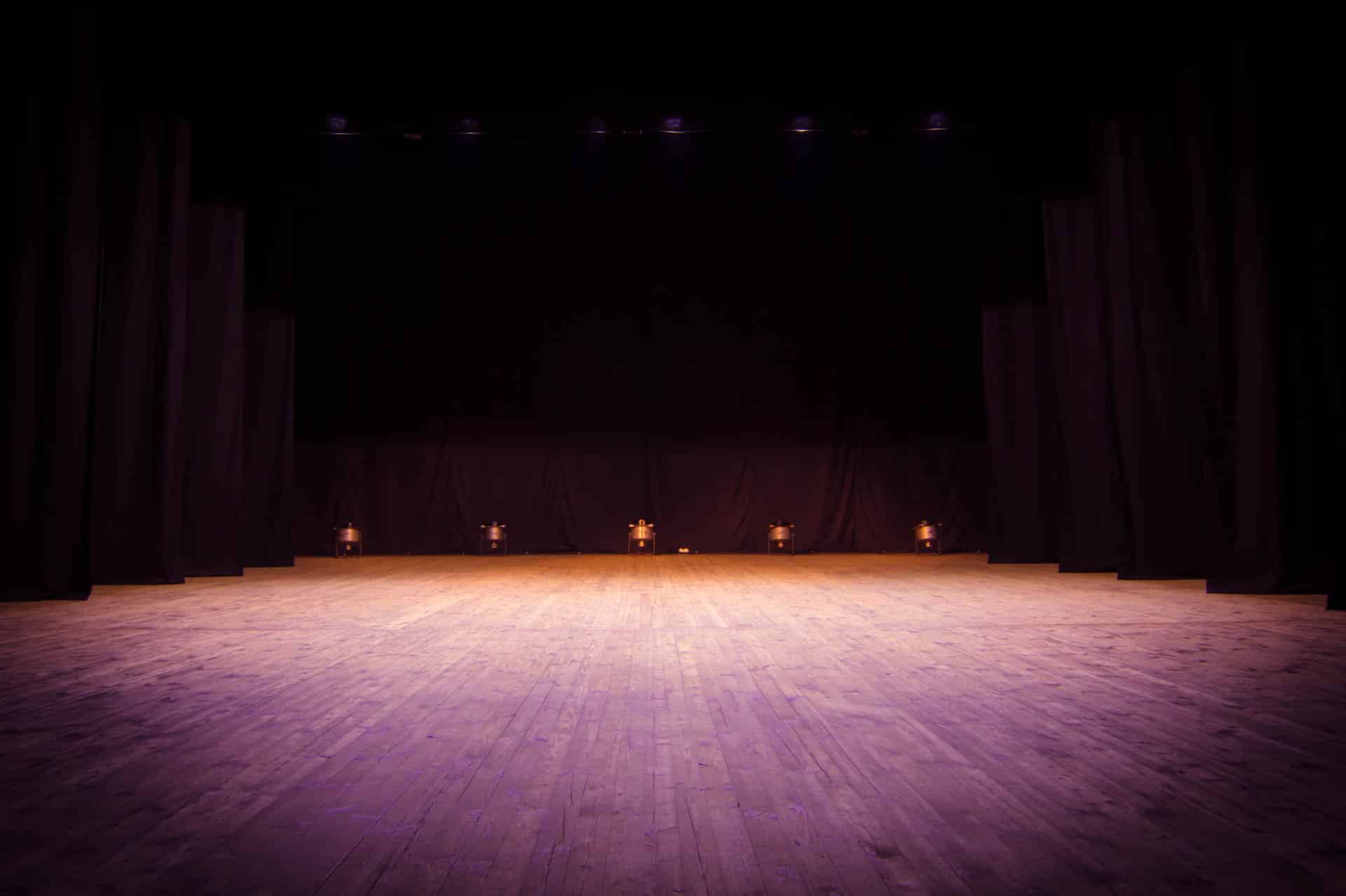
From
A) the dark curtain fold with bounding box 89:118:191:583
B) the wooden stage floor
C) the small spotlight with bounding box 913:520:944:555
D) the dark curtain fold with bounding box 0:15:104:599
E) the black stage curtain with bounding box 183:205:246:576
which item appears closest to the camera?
the wooden stage floor

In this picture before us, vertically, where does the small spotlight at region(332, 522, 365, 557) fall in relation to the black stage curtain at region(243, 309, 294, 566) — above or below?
below

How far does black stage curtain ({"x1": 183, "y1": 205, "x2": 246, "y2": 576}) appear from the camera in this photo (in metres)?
9.34

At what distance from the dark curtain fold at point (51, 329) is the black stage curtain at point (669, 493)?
577cm

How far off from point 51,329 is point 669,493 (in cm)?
791

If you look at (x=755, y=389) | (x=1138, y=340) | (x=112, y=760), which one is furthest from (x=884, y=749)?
(x=755, y=389)

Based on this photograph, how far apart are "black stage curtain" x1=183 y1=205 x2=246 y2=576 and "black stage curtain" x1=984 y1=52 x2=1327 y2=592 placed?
8.70 meters

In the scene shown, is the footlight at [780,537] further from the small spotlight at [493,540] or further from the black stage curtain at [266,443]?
the black stage curtain at [266,443]

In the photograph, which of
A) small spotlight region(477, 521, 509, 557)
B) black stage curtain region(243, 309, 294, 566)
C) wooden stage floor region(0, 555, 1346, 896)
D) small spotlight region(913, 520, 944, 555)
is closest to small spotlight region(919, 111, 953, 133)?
small spotlight region(913, 520, 944, 555)

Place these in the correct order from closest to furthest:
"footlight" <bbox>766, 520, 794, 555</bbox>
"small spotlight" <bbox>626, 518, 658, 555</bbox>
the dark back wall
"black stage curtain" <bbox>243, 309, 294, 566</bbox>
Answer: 1. "black stage curtain" <bbox>243, 309, 294, 566</bbox>
2. "small spotlight" <bbox>626, 518, 658, 555</bbox>
3. "footlight" <bbox>766, 520, 794, 555</bbox>
4. the dark back wall

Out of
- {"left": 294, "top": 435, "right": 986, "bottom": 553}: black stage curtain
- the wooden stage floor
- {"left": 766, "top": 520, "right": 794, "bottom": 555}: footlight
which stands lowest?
the wooden stage floor

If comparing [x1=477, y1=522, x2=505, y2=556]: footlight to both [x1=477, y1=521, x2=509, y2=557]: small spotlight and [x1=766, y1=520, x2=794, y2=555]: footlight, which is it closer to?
[x1=477, y1=521, x2=509, y2=557]: small spotlight

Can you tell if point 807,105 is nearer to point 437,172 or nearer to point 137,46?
point 437,172

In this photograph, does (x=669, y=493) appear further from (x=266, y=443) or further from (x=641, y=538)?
(x=266, y=443)

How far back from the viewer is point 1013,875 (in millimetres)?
1954
